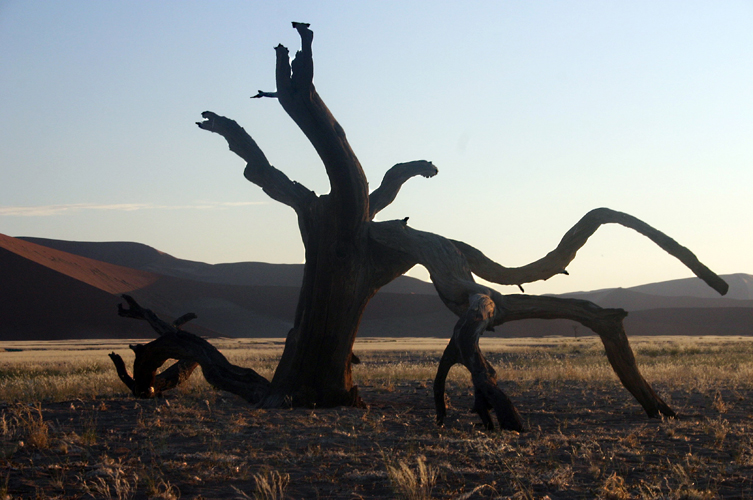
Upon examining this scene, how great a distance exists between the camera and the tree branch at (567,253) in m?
8.98

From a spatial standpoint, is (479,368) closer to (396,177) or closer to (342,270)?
(342,270)

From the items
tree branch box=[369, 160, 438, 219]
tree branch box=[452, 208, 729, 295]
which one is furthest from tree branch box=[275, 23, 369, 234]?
tree branch box=[452, 208, 729, 295]

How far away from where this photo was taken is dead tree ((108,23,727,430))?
8.20 meters

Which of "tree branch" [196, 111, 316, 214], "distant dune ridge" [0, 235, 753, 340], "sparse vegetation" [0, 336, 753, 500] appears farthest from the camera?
"distant dune ridge" [0, 235, 753, 340]

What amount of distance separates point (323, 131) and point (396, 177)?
2206 mm

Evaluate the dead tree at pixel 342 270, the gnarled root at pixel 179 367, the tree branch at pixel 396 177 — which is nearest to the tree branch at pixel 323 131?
the dead tree at pixel 342 270

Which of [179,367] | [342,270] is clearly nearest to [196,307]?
[179,367]

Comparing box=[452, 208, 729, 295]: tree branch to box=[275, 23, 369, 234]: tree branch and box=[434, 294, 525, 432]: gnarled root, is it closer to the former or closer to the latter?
box=[275, 23, 369, 234]: tree branch

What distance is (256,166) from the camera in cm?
999

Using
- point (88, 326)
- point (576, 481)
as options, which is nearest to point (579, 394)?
point (576, 481)

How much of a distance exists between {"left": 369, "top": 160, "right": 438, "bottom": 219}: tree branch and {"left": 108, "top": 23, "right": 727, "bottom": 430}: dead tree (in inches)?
0.6

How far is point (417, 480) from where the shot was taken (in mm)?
4652

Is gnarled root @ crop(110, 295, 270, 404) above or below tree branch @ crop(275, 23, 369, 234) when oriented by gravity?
below

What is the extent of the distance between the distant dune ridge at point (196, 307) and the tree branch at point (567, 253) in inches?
2635
